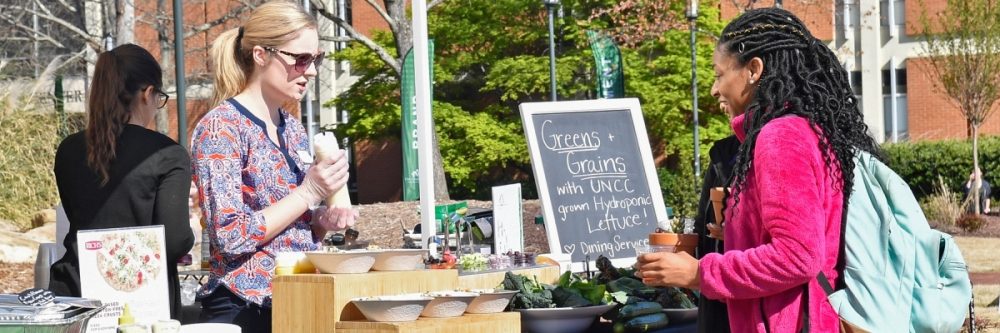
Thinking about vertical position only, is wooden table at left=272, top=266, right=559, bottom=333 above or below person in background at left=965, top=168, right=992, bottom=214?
above

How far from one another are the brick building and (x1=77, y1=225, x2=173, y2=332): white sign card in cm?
4126

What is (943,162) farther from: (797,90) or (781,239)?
(781,239)

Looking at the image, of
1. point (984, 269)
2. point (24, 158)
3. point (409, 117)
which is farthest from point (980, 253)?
point (24, 158)

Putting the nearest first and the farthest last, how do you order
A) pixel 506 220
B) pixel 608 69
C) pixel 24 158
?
1. pixel 506 220
2. pixel 24 158
3. pixel 608 69

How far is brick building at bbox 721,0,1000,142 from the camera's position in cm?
4353

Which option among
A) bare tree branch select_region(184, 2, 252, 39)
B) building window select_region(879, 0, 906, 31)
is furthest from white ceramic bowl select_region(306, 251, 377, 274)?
building window select_region(879, 0, 906, 31)

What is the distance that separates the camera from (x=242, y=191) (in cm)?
394

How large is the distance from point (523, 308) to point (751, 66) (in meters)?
1.66

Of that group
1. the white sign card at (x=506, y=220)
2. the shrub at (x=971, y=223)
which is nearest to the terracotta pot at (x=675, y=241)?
the white sign card at (x=506, y=220)

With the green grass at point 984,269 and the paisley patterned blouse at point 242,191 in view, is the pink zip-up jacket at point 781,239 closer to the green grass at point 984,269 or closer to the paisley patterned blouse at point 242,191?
the paisley patterned blouse at point 242,191

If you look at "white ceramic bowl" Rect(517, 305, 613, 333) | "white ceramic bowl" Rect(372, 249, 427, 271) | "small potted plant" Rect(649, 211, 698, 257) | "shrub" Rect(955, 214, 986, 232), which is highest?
"small potted plant" Rect(649, 211, 698, 257)

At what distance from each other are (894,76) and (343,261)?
42460mm

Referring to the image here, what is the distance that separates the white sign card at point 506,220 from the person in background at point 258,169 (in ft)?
7.25

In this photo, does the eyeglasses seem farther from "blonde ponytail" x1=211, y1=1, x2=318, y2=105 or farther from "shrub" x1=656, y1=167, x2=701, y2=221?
"shrub" x1=656, y1=167, x2=701, y2=221
